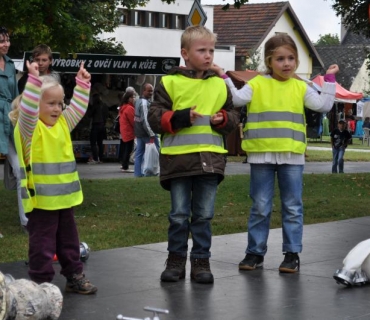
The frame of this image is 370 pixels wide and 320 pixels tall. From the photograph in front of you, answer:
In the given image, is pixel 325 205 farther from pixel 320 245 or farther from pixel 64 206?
pixel 64 206

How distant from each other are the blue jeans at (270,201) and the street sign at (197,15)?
10.6 meters

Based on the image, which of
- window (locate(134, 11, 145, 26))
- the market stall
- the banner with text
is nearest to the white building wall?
window (locate(134, 11, 145, 26))

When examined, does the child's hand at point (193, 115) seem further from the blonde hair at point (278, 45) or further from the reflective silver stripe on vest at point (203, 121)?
the blonde hair at point (278, 45)

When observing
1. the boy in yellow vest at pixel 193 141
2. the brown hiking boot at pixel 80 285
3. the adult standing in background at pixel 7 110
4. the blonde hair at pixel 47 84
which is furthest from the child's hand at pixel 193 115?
the adult standing in background at pixel 7 110

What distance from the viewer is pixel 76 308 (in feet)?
20.5

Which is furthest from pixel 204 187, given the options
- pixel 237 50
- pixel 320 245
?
pixel 237 50

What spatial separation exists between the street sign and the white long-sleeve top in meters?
10.5

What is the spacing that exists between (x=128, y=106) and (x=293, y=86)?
14572 millimetres

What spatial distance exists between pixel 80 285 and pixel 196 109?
4.84ft

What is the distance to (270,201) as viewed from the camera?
7766mm

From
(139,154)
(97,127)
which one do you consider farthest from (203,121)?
(97,127)

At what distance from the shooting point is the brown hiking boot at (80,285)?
6.66 m

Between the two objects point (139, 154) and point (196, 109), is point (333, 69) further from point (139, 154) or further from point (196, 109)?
point (139, 154)

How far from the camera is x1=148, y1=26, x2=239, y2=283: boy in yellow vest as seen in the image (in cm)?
701
